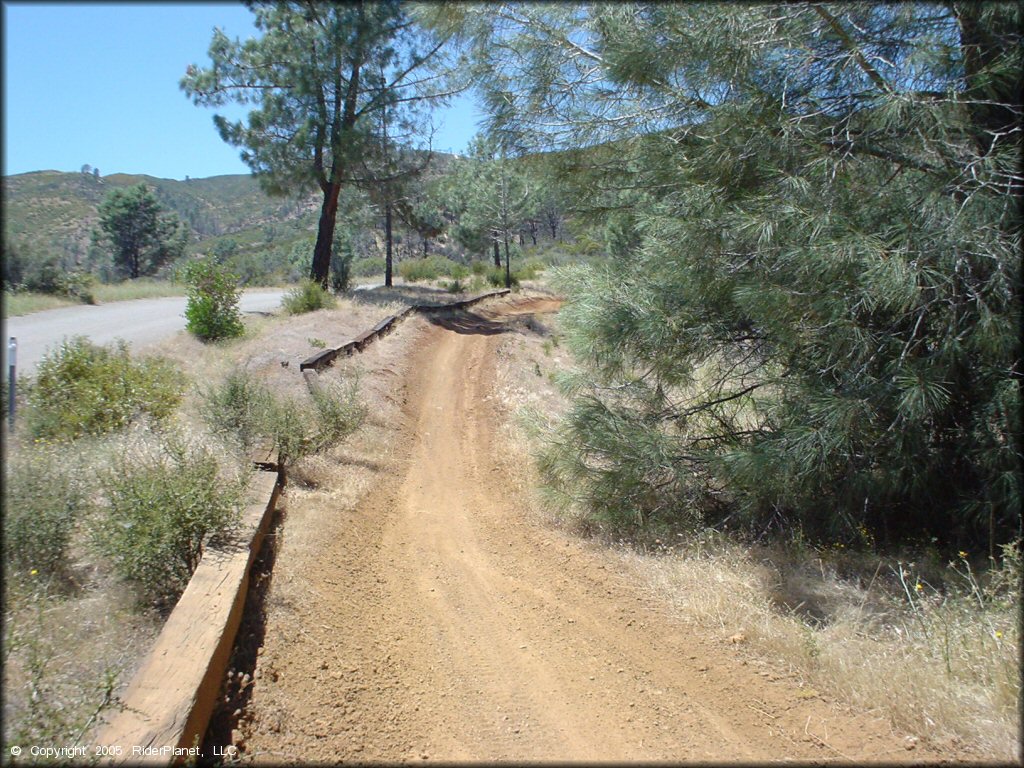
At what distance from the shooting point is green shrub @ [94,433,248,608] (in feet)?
14.2

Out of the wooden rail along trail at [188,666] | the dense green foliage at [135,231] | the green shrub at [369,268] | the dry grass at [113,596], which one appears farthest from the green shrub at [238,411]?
the dense green foliage at [135,231]

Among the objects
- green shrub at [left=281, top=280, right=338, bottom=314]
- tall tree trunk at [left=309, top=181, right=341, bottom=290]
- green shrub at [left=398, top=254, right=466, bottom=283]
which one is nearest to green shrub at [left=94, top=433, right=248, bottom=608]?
green shrub at [left=281, top=280, right=338, bottom=314]

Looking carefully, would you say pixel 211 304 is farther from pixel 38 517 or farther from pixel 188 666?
pixel 188 666

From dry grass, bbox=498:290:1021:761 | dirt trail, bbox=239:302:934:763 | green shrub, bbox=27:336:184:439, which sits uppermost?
green shrub, bbox=27:336:184:439

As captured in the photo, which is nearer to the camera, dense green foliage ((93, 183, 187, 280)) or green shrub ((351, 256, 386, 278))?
dense green foliage ((93, 183, 187, 280))

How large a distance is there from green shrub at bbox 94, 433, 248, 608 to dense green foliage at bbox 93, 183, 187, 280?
136 feet

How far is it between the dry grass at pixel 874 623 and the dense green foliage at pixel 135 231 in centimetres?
4217

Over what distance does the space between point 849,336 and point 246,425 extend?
5598mm

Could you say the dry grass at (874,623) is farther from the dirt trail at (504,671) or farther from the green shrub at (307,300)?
the green shrub at (307,300)

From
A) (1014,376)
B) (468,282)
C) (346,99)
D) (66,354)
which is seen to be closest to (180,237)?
(468,282)

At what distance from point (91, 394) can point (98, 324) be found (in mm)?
10135

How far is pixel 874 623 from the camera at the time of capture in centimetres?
470

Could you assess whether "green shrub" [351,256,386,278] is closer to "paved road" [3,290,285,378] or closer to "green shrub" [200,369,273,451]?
"paved road" [3,290,285,378]

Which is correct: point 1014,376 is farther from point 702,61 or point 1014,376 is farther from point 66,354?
point 66,354
